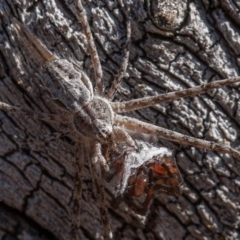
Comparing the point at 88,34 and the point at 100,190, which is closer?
the point at 88,34

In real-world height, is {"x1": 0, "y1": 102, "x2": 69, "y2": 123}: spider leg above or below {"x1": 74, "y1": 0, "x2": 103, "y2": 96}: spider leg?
below

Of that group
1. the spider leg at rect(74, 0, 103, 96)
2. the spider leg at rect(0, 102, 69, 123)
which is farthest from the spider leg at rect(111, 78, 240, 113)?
the spider leg at rect(0, 102, 69, 123)

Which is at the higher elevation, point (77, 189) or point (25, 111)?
point (25, 111)

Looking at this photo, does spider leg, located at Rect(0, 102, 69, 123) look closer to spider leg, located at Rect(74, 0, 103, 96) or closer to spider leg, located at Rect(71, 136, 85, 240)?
spider leg, located at Rect(71, 136, 85, 240)

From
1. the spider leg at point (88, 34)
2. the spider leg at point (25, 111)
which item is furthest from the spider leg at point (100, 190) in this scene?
the spider leg at point (88, 34)

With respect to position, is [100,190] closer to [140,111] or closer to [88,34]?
[140,111]

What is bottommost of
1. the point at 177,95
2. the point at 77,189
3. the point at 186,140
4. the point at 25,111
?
the point at 77,189

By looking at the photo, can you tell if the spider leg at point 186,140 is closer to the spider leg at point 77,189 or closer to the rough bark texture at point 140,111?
the rough bark texture at point 140,111

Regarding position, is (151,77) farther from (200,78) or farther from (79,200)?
(79,200)

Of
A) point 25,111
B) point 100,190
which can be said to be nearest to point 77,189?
point 100,190

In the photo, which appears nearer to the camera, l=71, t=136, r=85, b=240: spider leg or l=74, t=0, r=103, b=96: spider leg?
l=74, t=0, r=103, b=96: spider leg
